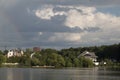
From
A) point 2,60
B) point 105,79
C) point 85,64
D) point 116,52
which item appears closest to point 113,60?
point 116,52

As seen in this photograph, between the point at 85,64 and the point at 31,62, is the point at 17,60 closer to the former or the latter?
the point at 31,62

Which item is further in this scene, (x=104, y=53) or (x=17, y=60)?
(x=104, y=53)

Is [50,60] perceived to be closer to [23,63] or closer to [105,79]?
[23,63]

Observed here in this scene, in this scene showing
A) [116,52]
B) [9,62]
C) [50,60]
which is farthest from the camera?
[116,52]

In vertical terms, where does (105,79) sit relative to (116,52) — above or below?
below

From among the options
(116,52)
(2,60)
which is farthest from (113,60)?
(2,60)

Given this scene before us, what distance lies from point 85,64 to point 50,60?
19873 millimetres

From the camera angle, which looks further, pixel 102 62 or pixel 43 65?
pixel 102 62

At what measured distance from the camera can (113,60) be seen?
192 meters

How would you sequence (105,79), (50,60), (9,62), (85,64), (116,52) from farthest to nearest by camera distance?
(116,52) → (9,62) → (85,64) → (50,60) → (105,79)

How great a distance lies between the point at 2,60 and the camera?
6033 inches

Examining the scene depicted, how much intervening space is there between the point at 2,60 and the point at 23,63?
12.4 metres

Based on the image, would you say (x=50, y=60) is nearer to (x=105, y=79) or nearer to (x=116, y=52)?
(x=116, y=52)

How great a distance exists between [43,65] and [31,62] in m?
5.01
